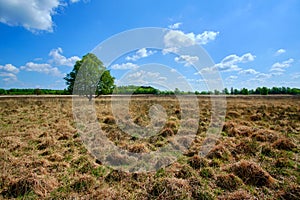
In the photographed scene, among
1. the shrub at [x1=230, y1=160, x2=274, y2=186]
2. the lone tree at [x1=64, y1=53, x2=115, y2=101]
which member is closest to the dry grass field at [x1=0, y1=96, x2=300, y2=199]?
the shrub at [x1=230, y1=160, x2=274, y2=186]

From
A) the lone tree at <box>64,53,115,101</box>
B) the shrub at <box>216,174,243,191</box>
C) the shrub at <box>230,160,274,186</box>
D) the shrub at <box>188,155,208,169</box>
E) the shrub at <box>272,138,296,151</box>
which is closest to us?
the shrub at <box>216,174,243,191</box>

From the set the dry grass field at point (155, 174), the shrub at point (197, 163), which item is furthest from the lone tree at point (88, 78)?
the shrub at point (197, 163)

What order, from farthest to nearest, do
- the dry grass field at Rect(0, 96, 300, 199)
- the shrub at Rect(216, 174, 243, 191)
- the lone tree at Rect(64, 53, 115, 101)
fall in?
the lone tree at Rect(64, 53, 115, 101)
the shrub at Rect(216, 174, 243, 191)
the dry grass field at Rect(0, 96, 300, 199)

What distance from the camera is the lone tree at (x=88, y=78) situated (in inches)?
1179

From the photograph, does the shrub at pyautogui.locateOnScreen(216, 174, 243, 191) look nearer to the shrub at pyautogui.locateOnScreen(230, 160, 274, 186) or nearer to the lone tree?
the shrub at pyautogui.locateOnScreen(230, 160, 274, 186)

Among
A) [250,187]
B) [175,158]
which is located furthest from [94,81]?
[250,187]

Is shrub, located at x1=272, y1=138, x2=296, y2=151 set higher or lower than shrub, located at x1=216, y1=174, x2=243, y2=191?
higher

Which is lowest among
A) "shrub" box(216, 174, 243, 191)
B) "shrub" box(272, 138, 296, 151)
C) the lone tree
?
"shrub" box(216, 174, 243, 191)

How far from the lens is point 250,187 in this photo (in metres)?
4.12

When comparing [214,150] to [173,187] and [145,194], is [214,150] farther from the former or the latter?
[145,194]

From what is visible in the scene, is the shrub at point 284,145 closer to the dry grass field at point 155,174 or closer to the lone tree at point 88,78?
the dry grass field at point 155,174

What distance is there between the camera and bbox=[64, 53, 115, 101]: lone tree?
1179 inches

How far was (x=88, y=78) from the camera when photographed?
3006 cm

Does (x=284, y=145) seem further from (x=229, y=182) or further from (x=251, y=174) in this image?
(x=229, y=182)
